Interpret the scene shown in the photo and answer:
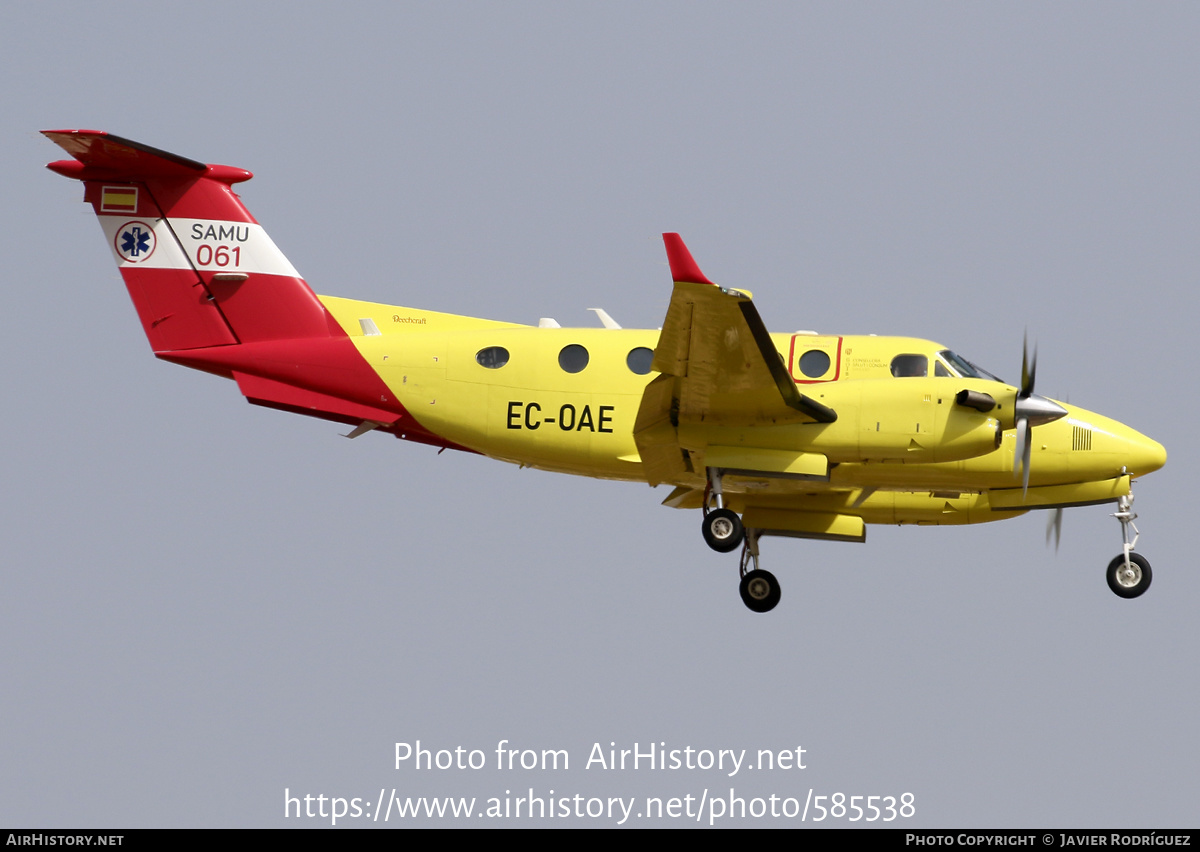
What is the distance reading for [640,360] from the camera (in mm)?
20406

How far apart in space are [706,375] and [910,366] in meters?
3.25

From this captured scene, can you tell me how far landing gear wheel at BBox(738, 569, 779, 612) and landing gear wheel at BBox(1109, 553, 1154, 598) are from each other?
180 inches

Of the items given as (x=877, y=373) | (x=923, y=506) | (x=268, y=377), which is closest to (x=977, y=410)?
(x=877, y=373)

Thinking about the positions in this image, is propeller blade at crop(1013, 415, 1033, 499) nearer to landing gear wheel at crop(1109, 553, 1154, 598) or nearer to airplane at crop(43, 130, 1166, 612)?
airplane at crop(43, 130, 1166, 612)

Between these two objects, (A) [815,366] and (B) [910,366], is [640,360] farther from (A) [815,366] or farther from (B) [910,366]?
(B) [910,366]

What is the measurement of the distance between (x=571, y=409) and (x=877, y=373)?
416 cm

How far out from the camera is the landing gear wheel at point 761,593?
21.4 metres

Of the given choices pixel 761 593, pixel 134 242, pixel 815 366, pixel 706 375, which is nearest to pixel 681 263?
pixel 706 375

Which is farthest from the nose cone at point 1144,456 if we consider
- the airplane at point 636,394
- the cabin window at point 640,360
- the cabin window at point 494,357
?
the cabin window at point 494,357

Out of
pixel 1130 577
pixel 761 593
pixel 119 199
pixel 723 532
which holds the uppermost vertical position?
pixel 119 199

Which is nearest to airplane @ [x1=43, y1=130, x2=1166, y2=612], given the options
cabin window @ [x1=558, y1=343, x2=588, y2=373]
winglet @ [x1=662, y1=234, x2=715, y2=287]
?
cabin window @ [x1=558, y1=343, x2=588, y2=373]

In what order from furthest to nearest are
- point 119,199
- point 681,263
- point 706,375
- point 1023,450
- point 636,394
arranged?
point 119,199
point 636,394
point 1023,450
point 706,375
point 681,263

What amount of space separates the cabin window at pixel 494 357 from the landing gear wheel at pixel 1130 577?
874 cm

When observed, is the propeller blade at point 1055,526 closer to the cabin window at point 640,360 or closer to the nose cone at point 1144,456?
the nose cone at point 1144,456
